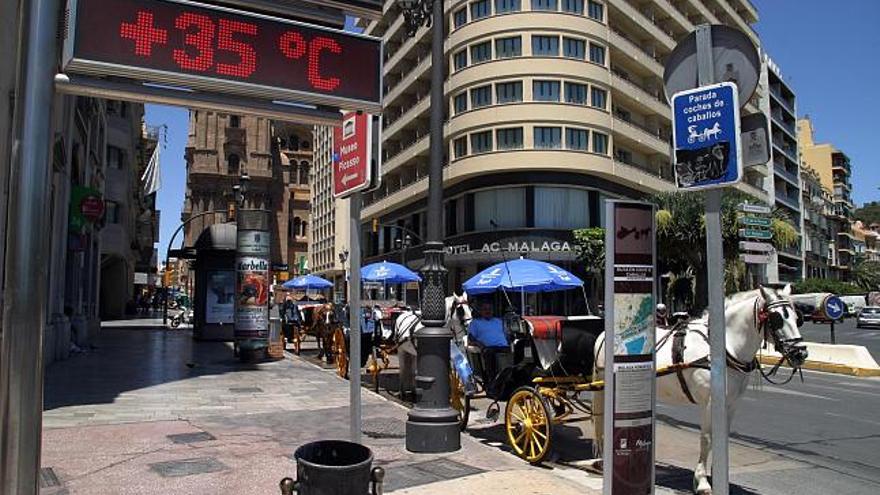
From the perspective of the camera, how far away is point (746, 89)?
14.2 feet

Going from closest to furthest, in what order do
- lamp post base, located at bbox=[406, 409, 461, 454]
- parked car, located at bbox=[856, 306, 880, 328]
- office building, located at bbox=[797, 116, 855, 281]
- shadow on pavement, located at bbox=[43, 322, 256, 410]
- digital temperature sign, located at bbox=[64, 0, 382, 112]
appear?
digital temperature sign, located at bbox=[64, 0, 382, 112], lamp post base, located at bbox=[406, 409, 461, 454], shadow on pavement, located at bbox=[43, 322, 256, 410], parked car, located at bbox=[856, 306, 880, 328], office building, located at bbox=[797, 116, 855, 281]

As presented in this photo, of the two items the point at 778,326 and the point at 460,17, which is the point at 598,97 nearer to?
the point at 460,17

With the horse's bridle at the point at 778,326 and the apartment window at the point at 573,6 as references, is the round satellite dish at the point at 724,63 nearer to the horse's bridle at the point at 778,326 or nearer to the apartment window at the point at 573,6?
the horse's bridle at the point at 778,326

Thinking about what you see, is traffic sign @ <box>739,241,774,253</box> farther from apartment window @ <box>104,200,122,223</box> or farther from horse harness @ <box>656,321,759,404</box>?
apartment window @ <box>104,200,122,223</box>

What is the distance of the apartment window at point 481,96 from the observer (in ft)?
148

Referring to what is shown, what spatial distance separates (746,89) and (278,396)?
10219 mm

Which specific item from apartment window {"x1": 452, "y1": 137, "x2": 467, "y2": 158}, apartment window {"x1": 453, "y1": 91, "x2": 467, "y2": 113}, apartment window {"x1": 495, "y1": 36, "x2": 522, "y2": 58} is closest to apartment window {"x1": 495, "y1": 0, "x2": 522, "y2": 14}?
apartment window {"x1": 495, "y1": 36, "x2": 522, "y2": 58}

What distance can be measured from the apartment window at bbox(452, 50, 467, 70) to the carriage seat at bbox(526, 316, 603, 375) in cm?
4017

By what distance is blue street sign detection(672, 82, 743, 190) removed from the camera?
4258mm

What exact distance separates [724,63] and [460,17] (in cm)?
4502

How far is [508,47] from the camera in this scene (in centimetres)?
4481

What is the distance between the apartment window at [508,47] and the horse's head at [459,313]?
35680mm

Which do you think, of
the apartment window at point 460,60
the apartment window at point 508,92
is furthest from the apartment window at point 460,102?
the apartment window at point 508,92

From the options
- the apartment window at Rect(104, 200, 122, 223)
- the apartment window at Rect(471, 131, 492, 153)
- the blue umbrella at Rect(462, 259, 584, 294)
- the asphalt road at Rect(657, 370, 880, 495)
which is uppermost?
the apartment window at Rect(471, 131, 492, 153)
